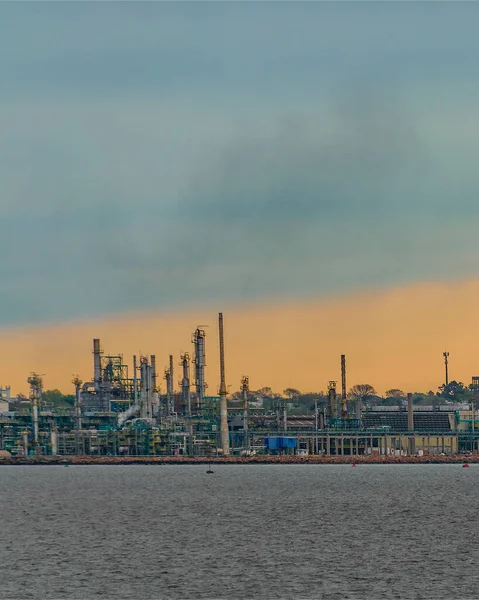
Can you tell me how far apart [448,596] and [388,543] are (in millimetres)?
27801

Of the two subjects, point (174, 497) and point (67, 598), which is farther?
point (174, 497)

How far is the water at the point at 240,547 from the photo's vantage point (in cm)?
6925

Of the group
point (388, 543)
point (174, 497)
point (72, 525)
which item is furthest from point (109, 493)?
point (388, 543)

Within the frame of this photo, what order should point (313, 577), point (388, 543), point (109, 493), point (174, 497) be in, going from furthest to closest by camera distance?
point (109, 493) → point (174, 497) → point (388, 543) → point (313, 577)

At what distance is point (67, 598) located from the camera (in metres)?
65.3

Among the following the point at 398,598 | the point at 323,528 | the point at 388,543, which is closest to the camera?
the point at 398,598

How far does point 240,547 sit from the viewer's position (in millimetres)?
90750

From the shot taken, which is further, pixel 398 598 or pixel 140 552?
pixel 140 552

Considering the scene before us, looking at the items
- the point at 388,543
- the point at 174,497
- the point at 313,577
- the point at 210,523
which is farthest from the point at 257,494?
the point at 313,577

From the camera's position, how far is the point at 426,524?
111m

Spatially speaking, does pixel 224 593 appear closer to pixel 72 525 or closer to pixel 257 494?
pixel 72 525

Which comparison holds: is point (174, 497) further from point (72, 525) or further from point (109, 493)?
point (72, 525)

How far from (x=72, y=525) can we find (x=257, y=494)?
5672cm

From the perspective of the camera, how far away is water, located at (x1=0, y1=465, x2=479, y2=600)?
69250 millimetres
